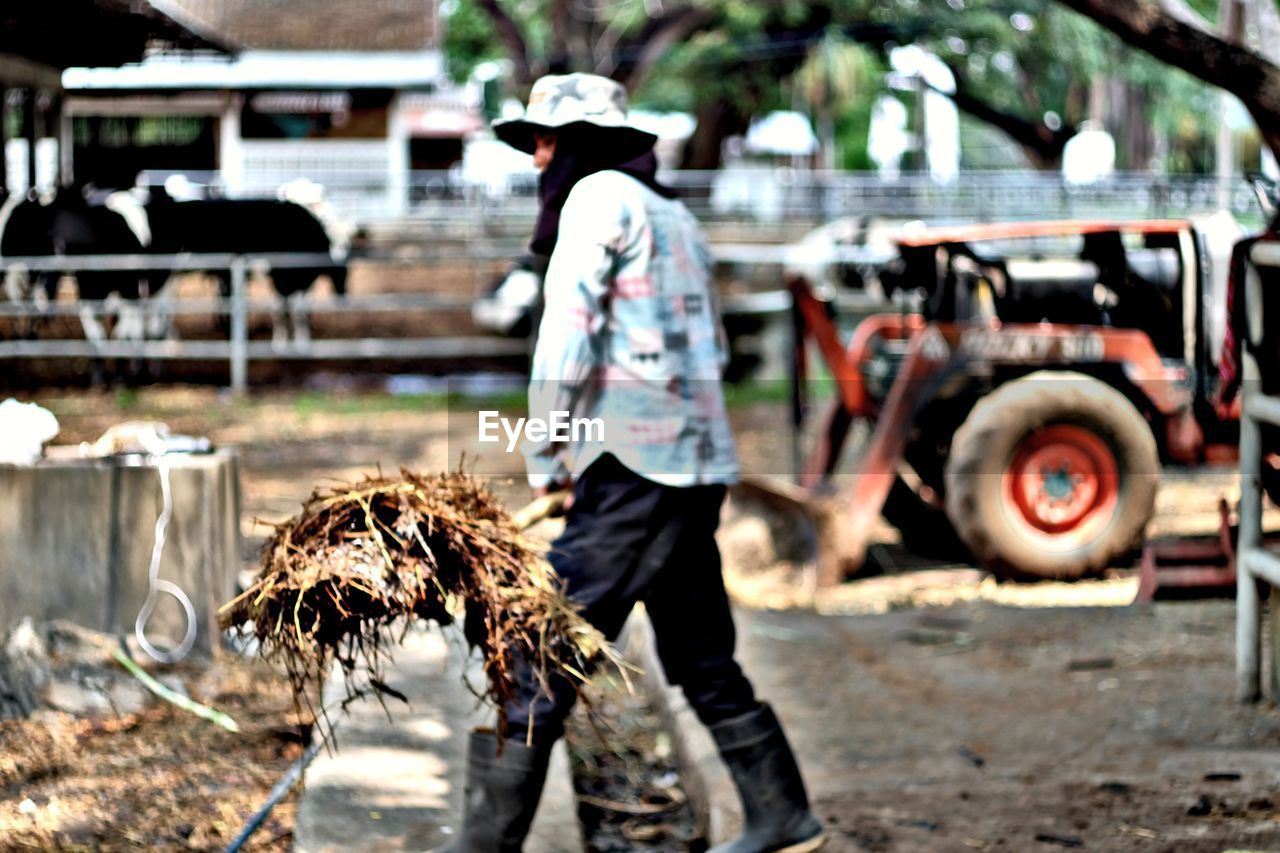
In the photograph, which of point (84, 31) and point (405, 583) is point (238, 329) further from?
point (405, 583)

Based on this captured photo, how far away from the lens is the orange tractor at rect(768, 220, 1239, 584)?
784 cm

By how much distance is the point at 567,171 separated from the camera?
3.98 m

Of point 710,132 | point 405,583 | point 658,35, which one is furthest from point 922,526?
point 710,132

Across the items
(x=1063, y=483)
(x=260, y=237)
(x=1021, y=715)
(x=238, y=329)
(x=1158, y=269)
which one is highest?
(x=260, y=237)

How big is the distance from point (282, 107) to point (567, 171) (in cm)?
1949

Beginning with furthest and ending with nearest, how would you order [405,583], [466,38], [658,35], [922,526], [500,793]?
1. [466,38]
2. [658,35]
3. [922,526]
4. [500,793]
5. [405,583]

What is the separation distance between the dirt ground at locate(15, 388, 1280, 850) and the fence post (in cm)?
560

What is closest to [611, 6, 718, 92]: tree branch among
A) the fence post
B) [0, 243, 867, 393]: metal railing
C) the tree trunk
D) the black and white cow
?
the tree trunk

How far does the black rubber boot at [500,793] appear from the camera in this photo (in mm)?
3850

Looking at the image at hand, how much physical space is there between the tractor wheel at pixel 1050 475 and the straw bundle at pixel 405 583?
4435 mm

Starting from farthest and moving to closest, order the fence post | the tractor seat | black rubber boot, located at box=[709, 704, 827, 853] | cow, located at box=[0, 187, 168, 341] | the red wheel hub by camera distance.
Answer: the fence post, cow, located at box=[0, 187, 168, 341], the red wheel hub, the tractor seat, black rubber boot, located at box=[709, 704, 827, 853]

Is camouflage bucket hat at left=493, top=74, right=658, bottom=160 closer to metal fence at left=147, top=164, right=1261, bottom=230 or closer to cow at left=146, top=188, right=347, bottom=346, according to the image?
cow at left=146, top=188, right=347, bottom=346

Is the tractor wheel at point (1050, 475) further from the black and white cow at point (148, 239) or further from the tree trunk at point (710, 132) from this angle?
the tree trunk at point (710, 132)

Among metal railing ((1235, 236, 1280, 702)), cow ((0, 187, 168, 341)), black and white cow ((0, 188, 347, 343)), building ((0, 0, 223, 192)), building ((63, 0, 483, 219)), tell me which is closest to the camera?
metal railing ((1235, 236, 1280, 702))
